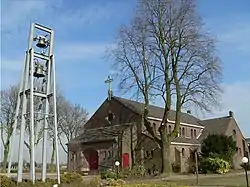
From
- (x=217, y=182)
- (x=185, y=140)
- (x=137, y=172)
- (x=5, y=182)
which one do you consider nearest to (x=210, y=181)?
(x=217, y=182)

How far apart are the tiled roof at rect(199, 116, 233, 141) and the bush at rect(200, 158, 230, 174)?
17739 mm

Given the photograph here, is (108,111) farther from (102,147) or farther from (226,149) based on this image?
Answer: (226,149)

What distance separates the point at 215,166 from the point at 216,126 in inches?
861

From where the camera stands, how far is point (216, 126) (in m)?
62.7

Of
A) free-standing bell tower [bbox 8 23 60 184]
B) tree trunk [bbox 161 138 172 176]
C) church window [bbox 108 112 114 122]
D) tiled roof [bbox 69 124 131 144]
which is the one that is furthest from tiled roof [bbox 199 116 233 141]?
free-standing bell tower [bbox 8 23 60 184]

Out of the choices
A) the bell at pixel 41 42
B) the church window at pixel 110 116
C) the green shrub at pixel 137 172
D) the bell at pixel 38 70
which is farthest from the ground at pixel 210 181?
the church window at pixel 110 116

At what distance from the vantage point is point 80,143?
4934 centimetres

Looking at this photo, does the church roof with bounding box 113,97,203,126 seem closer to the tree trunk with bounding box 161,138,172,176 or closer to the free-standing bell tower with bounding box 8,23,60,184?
the tree trunk with bounding box 161,138,172,176

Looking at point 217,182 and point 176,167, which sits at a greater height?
point 176,167

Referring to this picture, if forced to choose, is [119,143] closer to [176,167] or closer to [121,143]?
[121,143]

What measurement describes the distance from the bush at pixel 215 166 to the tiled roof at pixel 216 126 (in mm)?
17739

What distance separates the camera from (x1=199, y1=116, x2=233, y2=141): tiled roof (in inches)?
2388

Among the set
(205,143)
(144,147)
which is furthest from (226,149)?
(144,147)

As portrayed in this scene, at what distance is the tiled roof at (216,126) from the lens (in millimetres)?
60656
